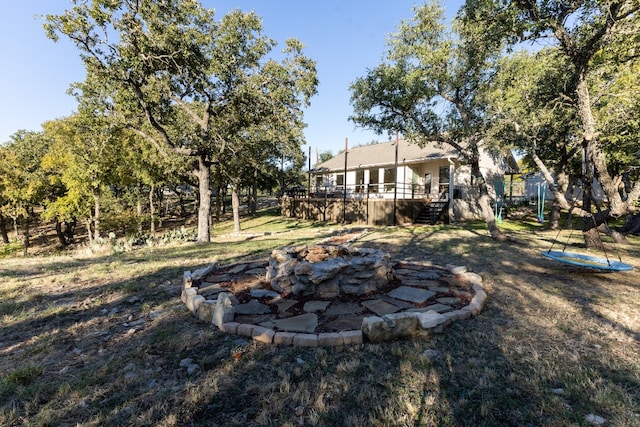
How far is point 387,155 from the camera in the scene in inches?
810

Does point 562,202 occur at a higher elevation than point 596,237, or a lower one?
higher

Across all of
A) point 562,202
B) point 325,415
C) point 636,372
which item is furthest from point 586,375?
point 562,202

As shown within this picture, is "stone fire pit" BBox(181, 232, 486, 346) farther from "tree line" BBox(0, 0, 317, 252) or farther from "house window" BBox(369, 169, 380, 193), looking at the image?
"house window" BBox(369, 169, 380, 193)

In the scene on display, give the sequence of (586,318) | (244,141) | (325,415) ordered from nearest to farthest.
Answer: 1. (325,415)
2. (586,318)
3. (244,141)

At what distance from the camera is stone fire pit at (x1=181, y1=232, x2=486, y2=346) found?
3074 millimetres

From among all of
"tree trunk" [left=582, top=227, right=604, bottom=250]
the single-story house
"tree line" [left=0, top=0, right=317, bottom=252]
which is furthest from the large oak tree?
"tree trunk" [left=582, top=227, right=604, bottom=250]

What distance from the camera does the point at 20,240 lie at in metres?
20.6

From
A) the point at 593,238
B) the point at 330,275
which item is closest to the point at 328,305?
the point at 330,275

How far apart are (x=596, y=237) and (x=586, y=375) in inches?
320

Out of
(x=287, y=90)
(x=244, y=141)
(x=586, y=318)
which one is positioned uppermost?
(x=287, y=90)

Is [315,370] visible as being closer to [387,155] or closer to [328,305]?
[328,305]

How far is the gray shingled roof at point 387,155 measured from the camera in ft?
56.2

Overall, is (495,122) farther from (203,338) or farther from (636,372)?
(203,338)

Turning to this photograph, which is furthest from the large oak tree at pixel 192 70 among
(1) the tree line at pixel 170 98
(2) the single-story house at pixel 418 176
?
(2) the single-story house at pixel 418 176
